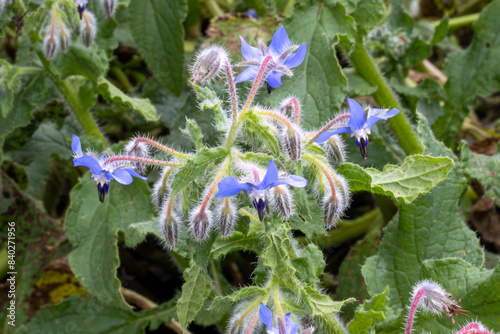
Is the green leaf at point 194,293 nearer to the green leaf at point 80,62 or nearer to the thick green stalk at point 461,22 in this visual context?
the green leaf at point 80,62

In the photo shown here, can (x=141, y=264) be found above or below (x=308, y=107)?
below

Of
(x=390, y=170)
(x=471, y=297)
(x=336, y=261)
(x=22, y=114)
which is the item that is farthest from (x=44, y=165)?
(x=471, y=297)

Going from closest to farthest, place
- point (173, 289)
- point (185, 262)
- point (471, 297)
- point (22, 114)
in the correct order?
1. point (471, 297)
2. point (185, 262)
3. point (22, 114)
4. point (173, 289)

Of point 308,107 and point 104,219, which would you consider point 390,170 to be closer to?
point 308,107

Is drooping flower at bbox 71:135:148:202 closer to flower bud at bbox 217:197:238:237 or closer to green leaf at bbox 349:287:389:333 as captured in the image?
flower bud at bbox 217:197:238:237

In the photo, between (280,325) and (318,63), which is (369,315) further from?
(318,63)

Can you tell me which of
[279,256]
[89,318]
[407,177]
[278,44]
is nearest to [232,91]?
[278,44]

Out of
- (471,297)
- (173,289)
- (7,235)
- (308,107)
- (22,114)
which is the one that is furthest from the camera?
(173,289)

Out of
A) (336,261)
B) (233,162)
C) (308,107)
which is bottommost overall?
(336,261)

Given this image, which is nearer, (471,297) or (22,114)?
(471,297)

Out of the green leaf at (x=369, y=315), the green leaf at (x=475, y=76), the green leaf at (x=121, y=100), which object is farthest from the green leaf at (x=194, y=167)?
the green leaf at (x=475, y=76)
